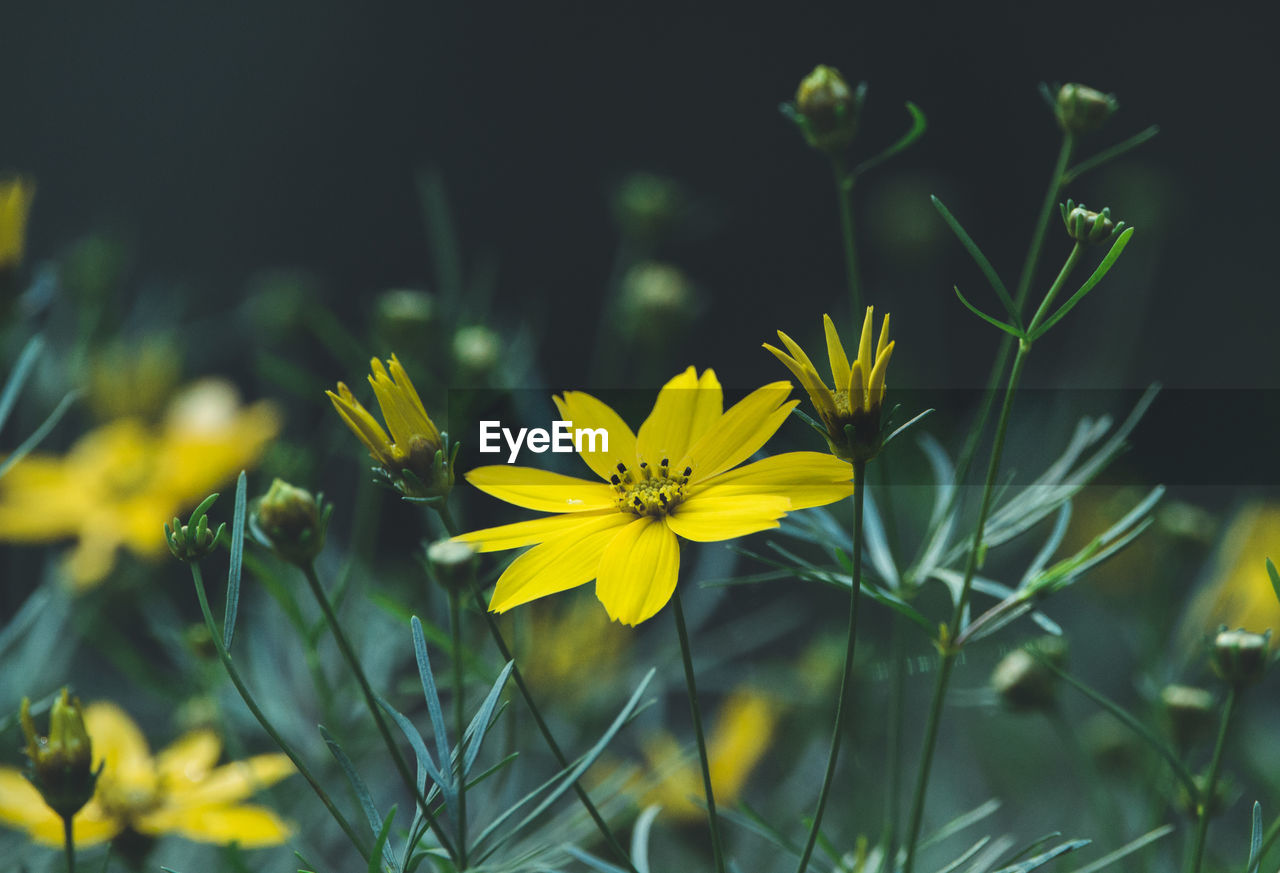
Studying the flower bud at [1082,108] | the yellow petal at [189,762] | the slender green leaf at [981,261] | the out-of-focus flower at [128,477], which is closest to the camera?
the slender green leaf at [981,261]

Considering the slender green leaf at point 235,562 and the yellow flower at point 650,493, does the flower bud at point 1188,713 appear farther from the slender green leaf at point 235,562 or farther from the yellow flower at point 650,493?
the slender green leaf at point 235,562

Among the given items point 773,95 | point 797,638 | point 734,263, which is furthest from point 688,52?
point 797,638

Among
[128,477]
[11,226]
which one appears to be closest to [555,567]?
[11,226]

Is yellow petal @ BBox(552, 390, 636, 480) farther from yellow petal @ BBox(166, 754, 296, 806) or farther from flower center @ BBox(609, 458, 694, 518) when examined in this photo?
yellow petal @ BBox(166, 754, 296, 806)

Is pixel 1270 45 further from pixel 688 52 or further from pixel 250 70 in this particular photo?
pixel 250 70

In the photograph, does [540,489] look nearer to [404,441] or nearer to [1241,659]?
[404,441]

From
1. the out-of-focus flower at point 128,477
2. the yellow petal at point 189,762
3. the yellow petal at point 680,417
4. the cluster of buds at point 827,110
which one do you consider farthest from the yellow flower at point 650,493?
the out-of-focus flower at point 128,477

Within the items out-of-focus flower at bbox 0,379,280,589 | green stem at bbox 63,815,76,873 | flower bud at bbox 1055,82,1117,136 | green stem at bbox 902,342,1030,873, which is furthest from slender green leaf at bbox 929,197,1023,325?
out-of-focus flower at bbox 0,379,280,589
